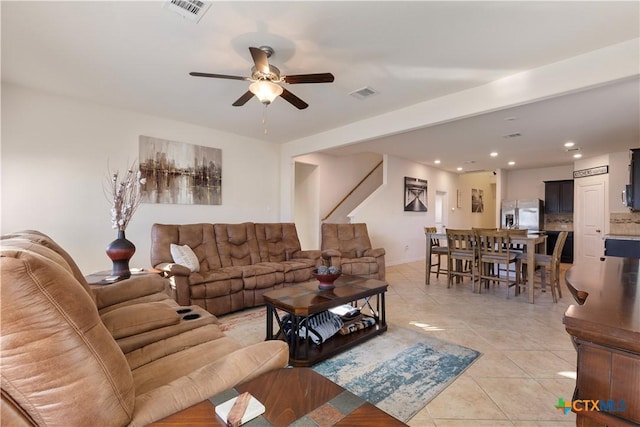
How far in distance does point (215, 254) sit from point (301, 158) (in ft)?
9.00

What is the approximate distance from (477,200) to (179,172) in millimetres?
9621

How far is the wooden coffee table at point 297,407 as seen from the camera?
824 mm

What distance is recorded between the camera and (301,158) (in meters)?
5.92

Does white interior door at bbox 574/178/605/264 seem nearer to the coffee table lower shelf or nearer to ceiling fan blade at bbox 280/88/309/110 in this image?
the coffee table lower shelf

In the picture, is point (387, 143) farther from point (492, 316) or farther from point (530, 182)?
point (530, 182)

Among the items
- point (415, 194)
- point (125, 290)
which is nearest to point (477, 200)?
point (415, 194)

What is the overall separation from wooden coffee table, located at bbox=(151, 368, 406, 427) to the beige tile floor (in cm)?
104

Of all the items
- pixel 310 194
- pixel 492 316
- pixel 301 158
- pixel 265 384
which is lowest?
pixel 492 316

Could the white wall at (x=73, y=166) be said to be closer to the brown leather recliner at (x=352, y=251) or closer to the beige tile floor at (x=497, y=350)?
the brown leather recliner at (x=352, y=251)

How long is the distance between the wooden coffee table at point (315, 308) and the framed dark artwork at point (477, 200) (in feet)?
28.4

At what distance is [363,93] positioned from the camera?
3363 mm

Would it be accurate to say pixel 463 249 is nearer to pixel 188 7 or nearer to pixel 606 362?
pixel 606 362

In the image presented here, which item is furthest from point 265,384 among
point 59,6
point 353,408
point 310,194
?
point 310,194

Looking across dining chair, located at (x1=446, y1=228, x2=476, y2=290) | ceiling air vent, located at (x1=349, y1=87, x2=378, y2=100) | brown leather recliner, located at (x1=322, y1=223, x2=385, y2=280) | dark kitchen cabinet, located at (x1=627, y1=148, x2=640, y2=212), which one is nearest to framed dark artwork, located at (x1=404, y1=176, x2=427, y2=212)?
brown leather recliner, located at (x1=322, y1=223, x2=385, y2=280)
